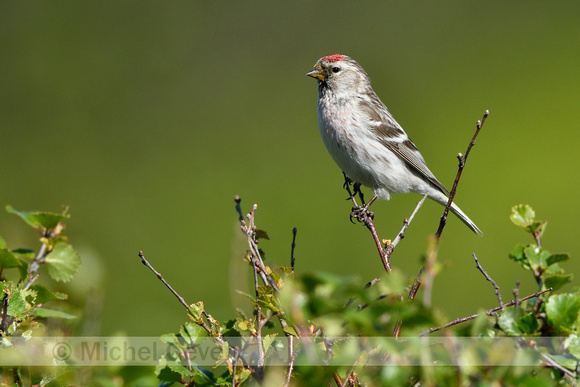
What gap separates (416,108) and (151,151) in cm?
241

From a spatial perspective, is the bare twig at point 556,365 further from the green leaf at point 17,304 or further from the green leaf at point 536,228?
the green leaf at point 17,304

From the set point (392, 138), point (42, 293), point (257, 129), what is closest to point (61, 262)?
point (42, 293)

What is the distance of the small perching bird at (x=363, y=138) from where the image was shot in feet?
12.4

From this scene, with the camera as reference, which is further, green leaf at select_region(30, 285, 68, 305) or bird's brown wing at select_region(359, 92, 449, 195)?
bird's brown wing at select_region(359, 92, 449, 195)

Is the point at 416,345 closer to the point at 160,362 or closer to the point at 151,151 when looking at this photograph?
the point at 160,362

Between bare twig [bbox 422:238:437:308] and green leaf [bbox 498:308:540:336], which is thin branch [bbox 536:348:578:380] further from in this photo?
bare twig [bbox 422:238:437:308]

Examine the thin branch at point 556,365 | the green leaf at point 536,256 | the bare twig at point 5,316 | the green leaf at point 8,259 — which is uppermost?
the green leaf at point 8,259

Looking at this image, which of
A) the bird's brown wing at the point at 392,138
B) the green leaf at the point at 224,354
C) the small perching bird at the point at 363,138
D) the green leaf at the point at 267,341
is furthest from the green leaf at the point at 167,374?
the bird's brown wing at the point at 392,138

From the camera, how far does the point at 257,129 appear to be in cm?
627

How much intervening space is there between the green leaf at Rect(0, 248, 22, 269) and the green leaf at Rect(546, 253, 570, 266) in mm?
1061

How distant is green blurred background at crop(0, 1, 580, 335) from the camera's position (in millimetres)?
4664

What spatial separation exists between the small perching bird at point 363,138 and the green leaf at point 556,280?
93.1 inches

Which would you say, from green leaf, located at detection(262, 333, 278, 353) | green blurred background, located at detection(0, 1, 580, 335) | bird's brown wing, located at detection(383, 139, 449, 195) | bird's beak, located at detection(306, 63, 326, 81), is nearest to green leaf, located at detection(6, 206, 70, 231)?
green leaf, located at detection(262, 333, 278, 353)

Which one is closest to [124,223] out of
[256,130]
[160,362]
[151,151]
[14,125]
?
[151,151]
